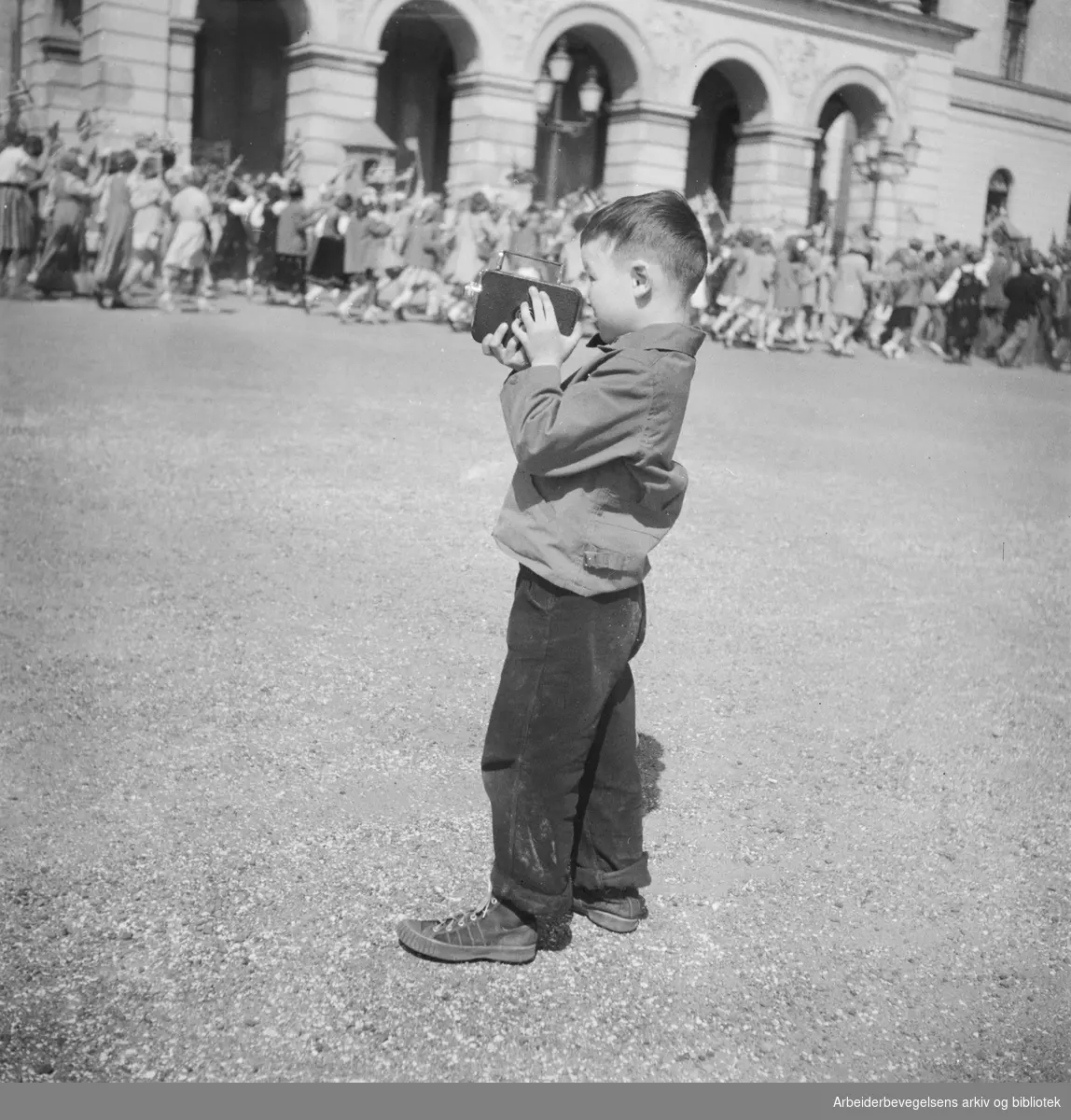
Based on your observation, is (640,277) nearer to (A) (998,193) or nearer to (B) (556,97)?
(A) (998,193)

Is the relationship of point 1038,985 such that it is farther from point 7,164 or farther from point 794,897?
point 7,164

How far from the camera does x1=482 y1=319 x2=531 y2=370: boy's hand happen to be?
2.60 metres

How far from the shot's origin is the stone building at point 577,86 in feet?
75.8

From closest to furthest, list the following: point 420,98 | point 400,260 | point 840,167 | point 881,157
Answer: point 400,260 < point 420,98 < point 881,157 < point 840,167

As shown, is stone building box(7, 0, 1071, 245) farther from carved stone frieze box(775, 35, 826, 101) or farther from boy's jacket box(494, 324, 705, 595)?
boy's jacket box(494, 324, 705, 595)

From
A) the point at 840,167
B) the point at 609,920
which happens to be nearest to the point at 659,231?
the point at 609,920

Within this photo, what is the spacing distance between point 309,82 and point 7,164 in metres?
9.81

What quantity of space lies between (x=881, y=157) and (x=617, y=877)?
1243 inches

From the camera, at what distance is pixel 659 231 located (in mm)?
2594

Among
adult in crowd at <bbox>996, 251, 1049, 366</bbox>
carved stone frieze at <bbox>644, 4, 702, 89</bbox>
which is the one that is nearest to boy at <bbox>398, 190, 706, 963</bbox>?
adult in crowd at <bbox>996, 251, 1049, 366</bbox>

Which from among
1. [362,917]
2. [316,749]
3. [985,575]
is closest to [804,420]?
[985,575]

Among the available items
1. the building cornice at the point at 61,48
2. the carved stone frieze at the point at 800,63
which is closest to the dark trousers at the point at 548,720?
the building cornice at the point at 61,48

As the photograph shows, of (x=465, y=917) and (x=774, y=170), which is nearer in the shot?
(x=465, y=917)

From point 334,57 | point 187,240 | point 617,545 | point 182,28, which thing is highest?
point 334,57
